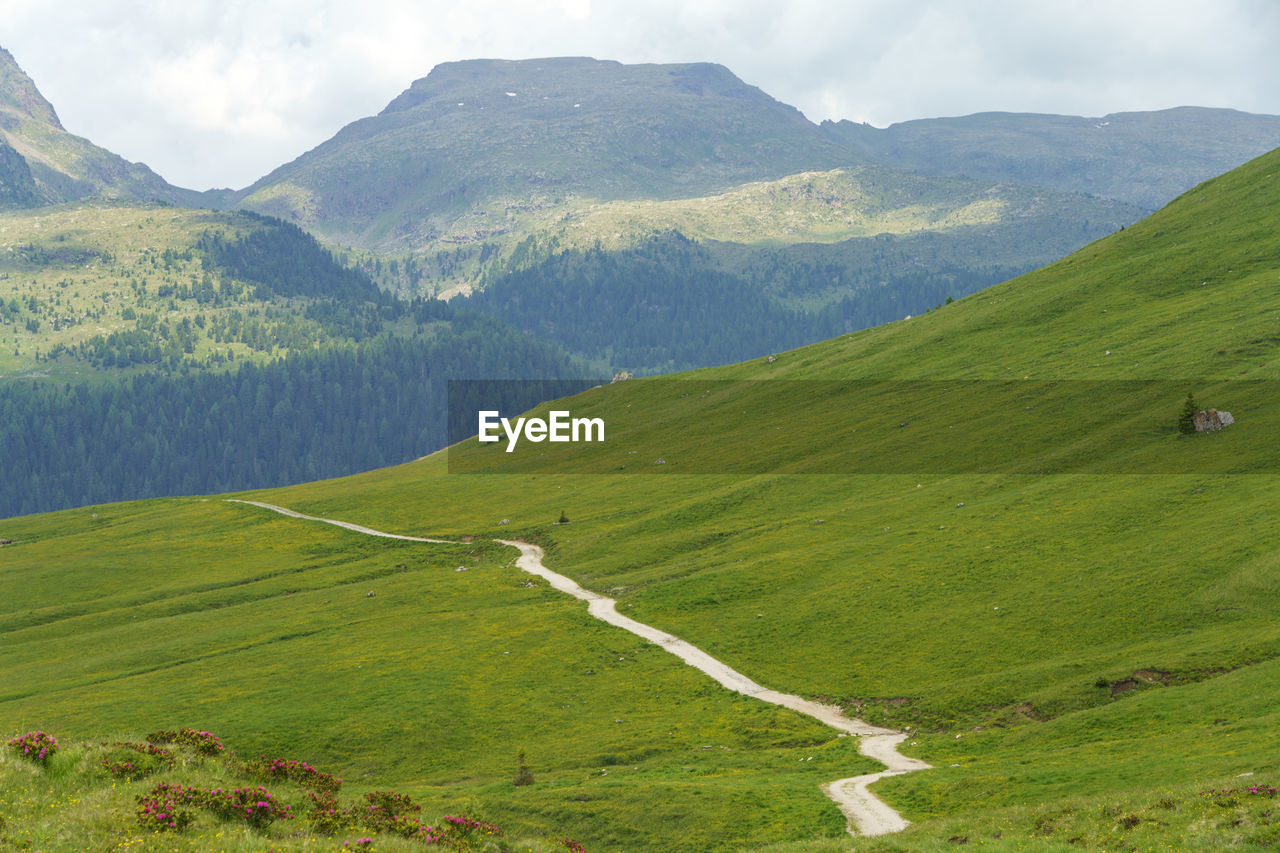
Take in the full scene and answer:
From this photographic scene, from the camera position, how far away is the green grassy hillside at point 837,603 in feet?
143

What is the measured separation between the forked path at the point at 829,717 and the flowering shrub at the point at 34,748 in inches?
1081

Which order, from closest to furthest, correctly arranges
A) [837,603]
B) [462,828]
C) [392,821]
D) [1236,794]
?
[392,821], [462,828], [1236,794], [837,603]

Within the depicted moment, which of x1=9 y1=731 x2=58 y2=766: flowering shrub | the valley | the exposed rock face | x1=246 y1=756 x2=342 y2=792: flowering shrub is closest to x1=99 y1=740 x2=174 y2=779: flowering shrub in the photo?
the valley

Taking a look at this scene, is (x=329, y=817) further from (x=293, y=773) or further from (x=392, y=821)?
(x=293, y=773)

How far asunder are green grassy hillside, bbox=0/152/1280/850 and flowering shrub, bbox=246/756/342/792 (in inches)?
535

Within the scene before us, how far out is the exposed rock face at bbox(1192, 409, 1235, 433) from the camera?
92188mm

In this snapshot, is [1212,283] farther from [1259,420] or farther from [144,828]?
[144,828]

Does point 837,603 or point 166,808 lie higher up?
point 166,808

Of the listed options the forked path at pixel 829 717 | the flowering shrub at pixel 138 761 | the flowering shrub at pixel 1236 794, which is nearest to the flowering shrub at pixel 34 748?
the flowering shrub at pixel 138 761

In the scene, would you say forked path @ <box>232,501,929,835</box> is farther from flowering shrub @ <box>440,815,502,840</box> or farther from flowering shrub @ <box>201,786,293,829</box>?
flowering shrub @ <box>201,786,293,829</box>

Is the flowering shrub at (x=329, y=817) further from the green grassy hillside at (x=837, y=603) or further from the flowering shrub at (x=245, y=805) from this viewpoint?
the green grassy hillside at (x=837, y=603)

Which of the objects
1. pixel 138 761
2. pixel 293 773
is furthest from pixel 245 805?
pixel 293 773

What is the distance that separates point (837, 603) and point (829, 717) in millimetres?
18697

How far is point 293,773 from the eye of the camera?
103 ft
